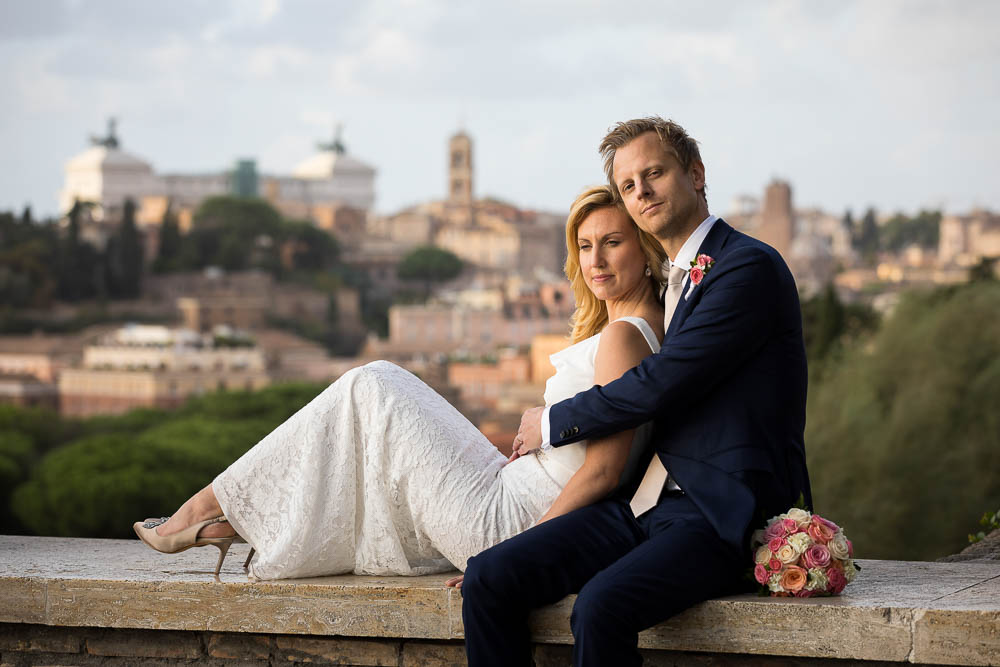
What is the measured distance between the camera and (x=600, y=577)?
1676 millimetres

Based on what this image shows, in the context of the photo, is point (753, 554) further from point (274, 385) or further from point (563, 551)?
point (274, 385)

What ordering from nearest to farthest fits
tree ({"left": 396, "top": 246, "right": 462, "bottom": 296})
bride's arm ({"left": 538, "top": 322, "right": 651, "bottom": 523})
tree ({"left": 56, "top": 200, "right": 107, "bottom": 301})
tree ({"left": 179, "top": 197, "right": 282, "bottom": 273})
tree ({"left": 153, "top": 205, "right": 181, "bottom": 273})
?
bride's arm ({"left": 538, "top": 322, "right": 651, "bottom": 523})
tree ({"left": 56, "top": 200, "right": 107, "bottom": 301})
tree ({"left": 153, "top": 205, "right": 181, "bottom": 273})
tree ({"left": 179, "top": 197, "right": 282, "bottom": 273})
tree ({"left": 396, "top": 246, "right": 462, "bottom": 296})

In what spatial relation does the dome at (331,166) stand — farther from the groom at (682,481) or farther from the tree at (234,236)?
the groom at (682,481)

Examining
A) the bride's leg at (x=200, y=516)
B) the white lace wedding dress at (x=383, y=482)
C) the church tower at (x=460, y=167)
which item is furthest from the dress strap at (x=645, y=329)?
the church tower at (x=460, y=167)

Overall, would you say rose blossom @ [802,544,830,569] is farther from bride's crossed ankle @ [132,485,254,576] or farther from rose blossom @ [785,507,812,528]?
bride's crossed ankle @ [132,485,254,576]

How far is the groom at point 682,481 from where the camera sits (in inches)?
65.9

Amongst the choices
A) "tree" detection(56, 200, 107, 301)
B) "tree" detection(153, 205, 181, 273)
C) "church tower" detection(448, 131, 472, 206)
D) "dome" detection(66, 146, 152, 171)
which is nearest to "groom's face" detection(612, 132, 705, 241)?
"tree" detection(56, 200, 107, 301)

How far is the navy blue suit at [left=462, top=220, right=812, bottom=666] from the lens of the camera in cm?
171

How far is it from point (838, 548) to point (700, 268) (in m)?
0.39

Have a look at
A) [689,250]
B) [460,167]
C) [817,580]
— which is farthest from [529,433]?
[460,167]

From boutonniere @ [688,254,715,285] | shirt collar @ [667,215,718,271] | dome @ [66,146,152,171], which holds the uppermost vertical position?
dome @ [66,146,152,171]

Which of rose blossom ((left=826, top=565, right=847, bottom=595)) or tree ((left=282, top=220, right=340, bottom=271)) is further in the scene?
tree ((left=282, top=220, right=340, bottom=271))

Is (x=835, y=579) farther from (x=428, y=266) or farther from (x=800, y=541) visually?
(x=428, y=266)

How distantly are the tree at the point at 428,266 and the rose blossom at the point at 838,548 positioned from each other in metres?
52.9
